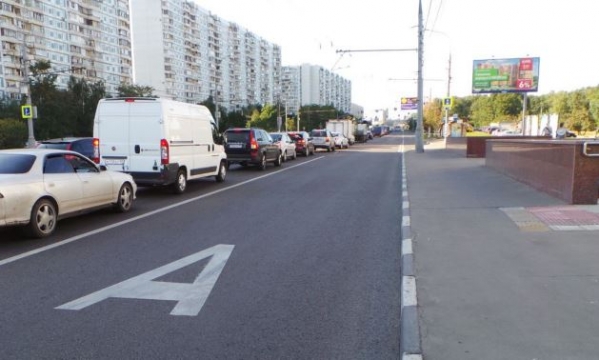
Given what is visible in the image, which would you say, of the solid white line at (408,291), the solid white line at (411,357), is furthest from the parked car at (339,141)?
the solid white line at (411,357)

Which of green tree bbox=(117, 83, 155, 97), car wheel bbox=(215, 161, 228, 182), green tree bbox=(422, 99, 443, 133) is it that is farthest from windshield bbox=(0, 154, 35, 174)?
green tree bbox=(422, 99, 443, 133)

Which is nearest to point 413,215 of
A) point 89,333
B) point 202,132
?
point 89,333

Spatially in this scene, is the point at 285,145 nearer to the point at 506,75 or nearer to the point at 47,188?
the point at 47,188

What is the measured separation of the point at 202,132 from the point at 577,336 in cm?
1161

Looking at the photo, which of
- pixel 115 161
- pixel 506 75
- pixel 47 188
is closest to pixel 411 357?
pixel 47 188

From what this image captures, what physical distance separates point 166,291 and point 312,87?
461 feet

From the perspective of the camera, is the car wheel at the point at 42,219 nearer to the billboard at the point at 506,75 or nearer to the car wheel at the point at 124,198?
the car wheel at the point at 124,198

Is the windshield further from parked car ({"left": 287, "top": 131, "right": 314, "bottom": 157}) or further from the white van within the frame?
parked car ({"left": 287, "top": 131, "right": 314, "bottom": 157})

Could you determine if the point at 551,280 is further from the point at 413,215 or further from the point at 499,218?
the point at 413,215

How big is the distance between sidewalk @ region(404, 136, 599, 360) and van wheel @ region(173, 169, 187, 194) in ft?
19.6

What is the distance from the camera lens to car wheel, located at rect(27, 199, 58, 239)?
23.4ft

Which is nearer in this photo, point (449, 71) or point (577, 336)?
point (577, 336)

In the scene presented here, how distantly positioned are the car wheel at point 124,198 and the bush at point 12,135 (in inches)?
1434

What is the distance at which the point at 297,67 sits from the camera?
154750 millimetres
